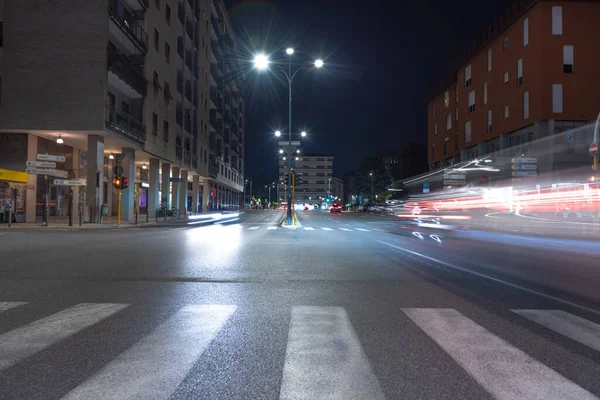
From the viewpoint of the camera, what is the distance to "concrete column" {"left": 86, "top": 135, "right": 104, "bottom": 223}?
1045 inches

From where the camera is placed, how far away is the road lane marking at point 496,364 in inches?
121

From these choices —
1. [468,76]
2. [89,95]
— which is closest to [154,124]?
[89,95]

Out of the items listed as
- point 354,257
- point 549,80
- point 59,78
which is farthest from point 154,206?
point 549,80

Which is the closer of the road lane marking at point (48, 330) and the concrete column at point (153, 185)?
the road lane marking at point (48, 330)

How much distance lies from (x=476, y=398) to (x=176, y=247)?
11516 mm

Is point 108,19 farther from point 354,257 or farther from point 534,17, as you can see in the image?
point 534,17

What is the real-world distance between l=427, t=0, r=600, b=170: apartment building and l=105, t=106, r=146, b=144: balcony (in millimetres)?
30708

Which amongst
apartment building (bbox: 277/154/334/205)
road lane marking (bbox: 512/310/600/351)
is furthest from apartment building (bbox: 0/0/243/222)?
apartment building (bbox: 277/154/334/205)

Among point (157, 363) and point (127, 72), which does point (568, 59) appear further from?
point (157, 363)

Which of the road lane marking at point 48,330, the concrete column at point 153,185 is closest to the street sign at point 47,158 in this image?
the concrete column at point 153,185

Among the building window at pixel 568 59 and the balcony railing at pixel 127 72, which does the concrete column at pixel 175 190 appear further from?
the building window at pixel 568 59

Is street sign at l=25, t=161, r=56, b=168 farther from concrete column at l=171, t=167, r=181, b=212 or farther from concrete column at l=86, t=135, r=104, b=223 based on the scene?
concrete column at l=171, t=167, r=181, b=212

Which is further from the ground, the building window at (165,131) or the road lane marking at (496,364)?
the building window at (165,131)

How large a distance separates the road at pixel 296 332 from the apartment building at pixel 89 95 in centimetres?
1882
